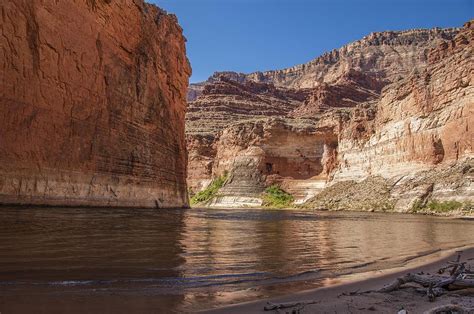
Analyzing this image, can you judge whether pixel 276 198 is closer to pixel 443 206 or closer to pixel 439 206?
pixel 439 206

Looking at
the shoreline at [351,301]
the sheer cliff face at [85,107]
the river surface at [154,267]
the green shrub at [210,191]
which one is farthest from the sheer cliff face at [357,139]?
the shoreline at [351,301]

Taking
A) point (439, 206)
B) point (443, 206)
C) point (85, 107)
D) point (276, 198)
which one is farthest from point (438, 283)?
point (276, 198)

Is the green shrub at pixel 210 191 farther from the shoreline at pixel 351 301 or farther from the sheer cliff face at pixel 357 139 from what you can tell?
the shoreline at pixel 351 301

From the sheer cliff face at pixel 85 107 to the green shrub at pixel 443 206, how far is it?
25659 millimetres

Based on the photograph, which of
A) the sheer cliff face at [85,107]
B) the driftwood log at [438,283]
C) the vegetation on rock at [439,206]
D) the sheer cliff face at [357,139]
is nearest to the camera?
the driftwood log at [438,283]

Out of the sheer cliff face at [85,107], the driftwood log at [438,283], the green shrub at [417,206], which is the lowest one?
the driftwood log at [438,283]

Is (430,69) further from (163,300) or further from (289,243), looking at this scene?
(163,300)

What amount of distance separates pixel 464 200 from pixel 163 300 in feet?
122

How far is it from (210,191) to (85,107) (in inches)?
2330

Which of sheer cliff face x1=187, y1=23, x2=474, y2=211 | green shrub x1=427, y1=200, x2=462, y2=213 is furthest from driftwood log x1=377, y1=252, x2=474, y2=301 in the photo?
sheer cliff face x1=187, y1=23, x2=474, y2=211

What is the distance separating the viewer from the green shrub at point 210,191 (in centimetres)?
8244

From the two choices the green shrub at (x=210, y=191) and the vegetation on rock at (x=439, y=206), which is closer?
the vegetation on rock at (x=439, y=206)

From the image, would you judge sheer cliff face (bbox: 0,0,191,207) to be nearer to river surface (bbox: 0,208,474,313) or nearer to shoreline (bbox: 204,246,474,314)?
river surface (bbox: 0,208,474,313)

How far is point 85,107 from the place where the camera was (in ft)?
85.2
